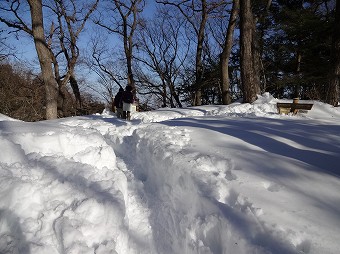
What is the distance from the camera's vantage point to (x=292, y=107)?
29.3ft

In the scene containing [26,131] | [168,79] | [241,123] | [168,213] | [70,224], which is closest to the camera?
[70,224]

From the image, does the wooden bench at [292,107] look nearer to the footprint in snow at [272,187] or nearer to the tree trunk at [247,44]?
the tree trunk at [247,44]

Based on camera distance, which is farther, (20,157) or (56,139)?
(56,139)

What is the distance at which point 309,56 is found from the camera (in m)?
19.4

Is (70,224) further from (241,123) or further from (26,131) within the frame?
(241,123)

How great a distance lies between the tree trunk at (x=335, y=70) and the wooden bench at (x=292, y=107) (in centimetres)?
261

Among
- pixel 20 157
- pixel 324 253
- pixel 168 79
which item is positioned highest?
pixel 168 79

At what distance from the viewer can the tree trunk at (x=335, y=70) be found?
9.98m

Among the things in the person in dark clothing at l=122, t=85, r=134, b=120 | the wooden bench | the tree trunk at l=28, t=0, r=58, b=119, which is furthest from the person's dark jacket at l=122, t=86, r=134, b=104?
the wooden bench

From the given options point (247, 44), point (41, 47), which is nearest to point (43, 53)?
point (41, 47)

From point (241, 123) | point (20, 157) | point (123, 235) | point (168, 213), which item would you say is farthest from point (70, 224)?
point (241, 123)

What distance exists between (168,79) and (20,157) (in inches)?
919

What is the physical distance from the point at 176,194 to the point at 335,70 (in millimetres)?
9642

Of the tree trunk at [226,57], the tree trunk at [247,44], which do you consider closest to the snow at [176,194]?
the tree trunk at [247,44]
